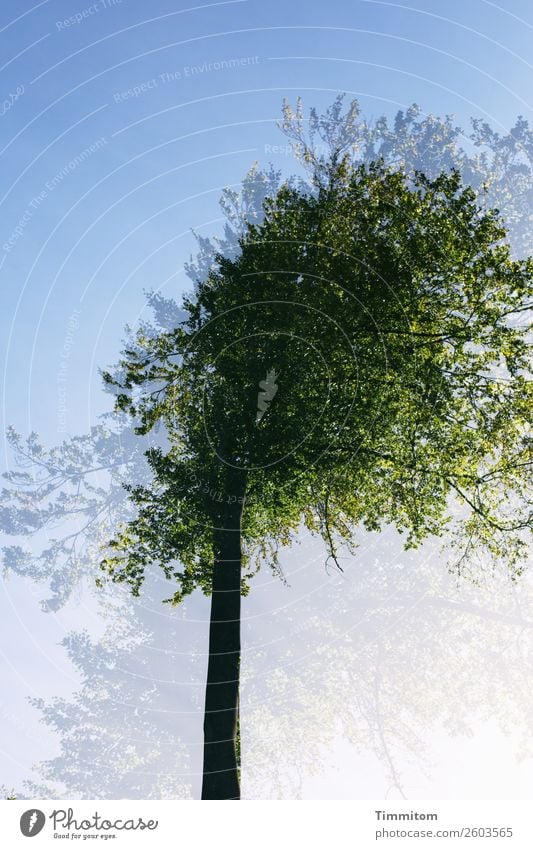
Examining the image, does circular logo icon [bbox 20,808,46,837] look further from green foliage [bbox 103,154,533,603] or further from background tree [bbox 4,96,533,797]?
background tree [bbox 4,96,533,797]

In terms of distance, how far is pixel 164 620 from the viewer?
58344 mm

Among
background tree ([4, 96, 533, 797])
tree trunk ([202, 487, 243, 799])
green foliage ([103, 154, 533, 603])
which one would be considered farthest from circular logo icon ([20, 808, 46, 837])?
background tree ([4, 96, 533, 797])

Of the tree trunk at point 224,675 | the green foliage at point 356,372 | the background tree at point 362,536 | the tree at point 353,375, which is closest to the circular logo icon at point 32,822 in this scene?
the tree trunk at point 224,675

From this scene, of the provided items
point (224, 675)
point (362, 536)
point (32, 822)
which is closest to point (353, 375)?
point (224, 675)

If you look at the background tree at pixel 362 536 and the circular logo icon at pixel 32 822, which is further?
the background tree at pixel 362 536

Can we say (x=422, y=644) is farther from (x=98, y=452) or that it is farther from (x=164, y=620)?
(x=98, y=452)

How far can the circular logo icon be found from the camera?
974 centimetres

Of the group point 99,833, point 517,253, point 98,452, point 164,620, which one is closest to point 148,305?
point 98,452

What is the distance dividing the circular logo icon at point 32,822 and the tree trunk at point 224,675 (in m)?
4.77

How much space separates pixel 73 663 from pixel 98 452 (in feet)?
61.2

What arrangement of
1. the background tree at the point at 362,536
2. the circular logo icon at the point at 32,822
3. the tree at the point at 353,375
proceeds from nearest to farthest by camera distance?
the circular logo icon at the point at 32,822, the tree at the point at 353,375, the background tree at the point at 362,536

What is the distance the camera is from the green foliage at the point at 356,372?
59.0 ft

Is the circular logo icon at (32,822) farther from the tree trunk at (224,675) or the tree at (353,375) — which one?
the tree at (353,375)

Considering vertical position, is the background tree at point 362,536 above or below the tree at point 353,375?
above
